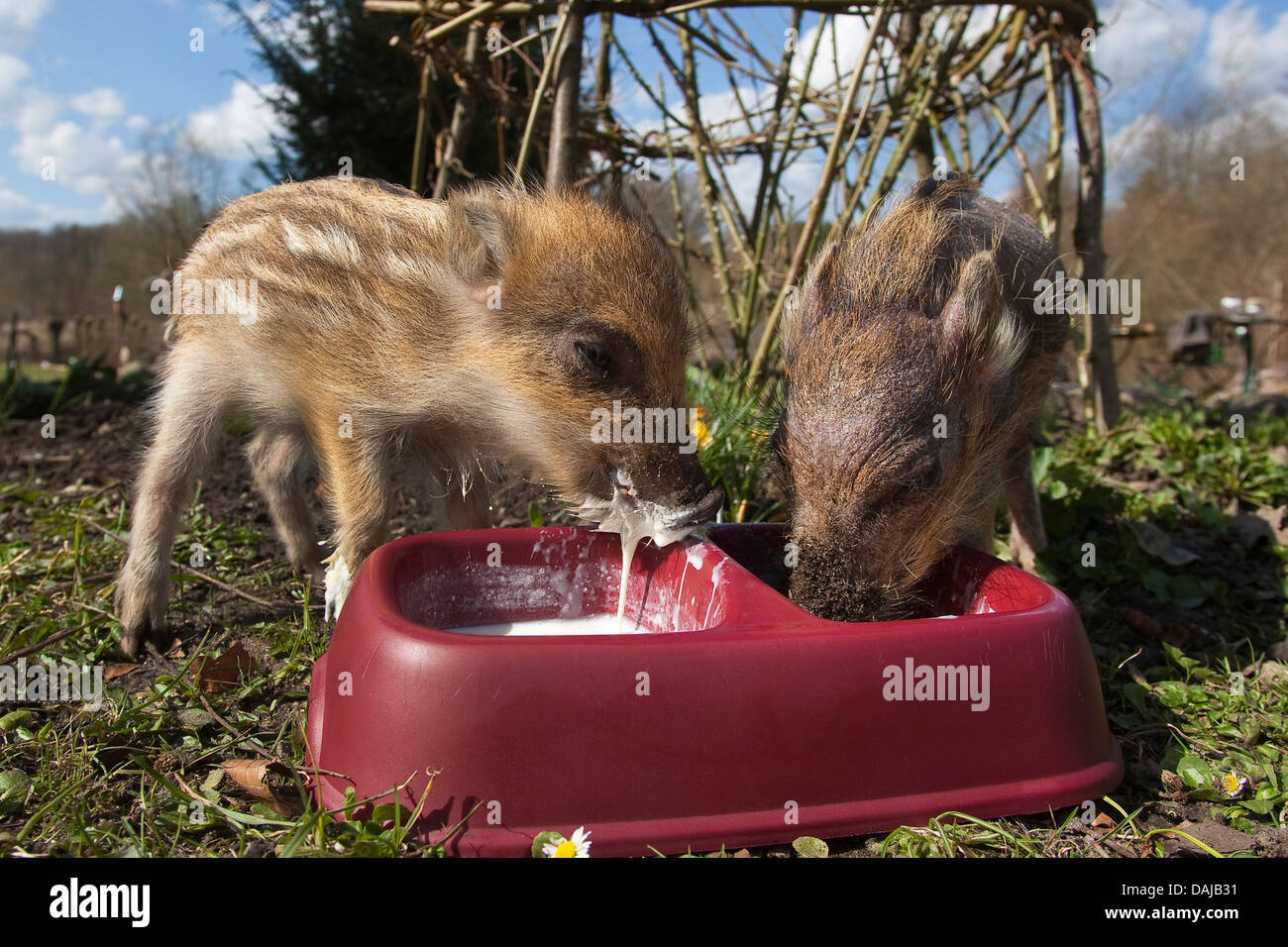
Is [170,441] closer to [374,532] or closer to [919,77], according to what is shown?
[374,532]

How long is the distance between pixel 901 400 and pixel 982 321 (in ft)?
1.49

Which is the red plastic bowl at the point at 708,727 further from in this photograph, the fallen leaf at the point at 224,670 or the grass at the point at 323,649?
the fallen leaf at the point at 224,670

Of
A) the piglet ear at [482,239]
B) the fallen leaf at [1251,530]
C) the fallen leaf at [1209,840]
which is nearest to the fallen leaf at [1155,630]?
the fallen leaf at [1251,530]

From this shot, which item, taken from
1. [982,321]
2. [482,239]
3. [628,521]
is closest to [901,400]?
[982,321]

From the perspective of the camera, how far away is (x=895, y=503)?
277 cm

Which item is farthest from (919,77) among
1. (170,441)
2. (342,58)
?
(342,58)

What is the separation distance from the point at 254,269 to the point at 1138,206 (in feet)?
92.7

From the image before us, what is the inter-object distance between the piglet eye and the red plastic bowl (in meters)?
0.86

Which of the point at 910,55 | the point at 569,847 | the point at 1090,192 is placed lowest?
the point at 569,847

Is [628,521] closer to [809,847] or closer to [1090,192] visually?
[809,847]

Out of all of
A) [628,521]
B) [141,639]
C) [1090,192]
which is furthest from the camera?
[1090,192]

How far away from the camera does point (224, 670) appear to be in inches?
110

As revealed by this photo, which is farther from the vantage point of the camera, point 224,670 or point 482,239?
point 482,239

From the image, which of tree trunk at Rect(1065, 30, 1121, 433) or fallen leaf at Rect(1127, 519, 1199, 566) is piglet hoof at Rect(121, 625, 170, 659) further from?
tree trunk at Rect(1065, 30, 1121, 433)
